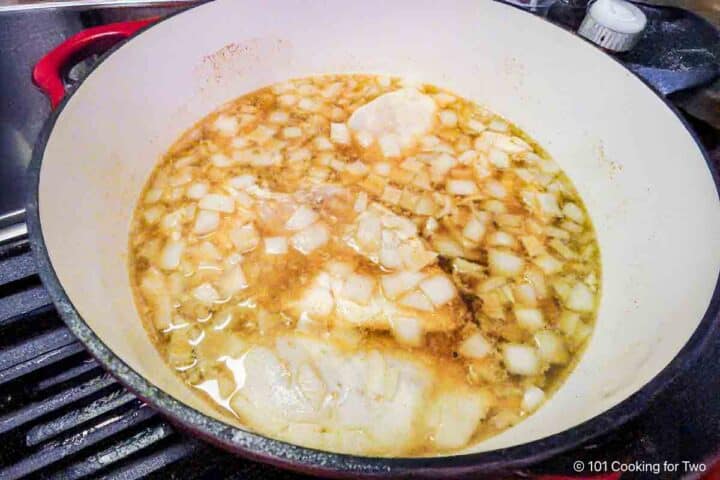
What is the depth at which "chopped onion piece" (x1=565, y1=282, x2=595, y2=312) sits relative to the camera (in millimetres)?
995

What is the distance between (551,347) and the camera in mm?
932

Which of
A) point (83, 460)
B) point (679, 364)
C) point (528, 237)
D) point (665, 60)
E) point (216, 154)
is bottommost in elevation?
point (83, 460)

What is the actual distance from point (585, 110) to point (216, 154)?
2.56ft

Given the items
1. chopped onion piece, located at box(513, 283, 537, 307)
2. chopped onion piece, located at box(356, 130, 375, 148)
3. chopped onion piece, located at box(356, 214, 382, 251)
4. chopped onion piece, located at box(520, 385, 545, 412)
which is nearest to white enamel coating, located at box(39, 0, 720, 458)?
chopped onion piece, located at box(520, 385, 545, 412)

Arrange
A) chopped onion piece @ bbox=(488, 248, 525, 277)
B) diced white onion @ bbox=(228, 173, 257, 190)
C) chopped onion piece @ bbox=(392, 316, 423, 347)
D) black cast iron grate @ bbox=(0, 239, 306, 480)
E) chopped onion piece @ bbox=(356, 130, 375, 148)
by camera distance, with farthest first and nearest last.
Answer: chopped onion piece @ bbox=(356, 130, 375, 148), diced white onion @ bbox=(228, 173, 257, 190), chopped onion piece @ bbox=(488, 248, 525, 277), chopped onion piece @ bbox=(392, 316, 423, 347), black cast iron grate @ bbox=(0, 239, 306, 480)

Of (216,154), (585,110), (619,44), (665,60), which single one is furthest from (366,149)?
(665,60)

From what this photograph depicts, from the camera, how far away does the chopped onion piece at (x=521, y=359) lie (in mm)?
895

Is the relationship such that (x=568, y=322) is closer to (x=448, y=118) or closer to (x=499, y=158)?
(x=499, y=158)

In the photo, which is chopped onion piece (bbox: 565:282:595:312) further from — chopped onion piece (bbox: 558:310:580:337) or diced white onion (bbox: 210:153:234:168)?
diced white onion (bbox: 210:153:234:168)

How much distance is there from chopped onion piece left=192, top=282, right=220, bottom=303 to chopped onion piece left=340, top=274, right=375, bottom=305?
212mm

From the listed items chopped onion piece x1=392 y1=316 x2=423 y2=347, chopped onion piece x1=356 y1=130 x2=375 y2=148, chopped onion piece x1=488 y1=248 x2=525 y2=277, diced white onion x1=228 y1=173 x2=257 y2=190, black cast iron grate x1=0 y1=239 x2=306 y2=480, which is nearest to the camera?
black cast iron grate x1=0 y1=239 x2=306 y2=480

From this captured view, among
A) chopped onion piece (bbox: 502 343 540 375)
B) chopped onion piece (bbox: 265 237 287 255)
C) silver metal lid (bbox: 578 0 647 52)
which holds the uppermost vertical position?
silver metal lid (bbox: 578 0 647 52)

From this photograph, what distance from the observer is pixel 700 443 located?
2.66 ft

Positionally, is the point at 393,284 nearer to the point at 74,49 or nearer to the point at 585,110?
the point at 585,110
